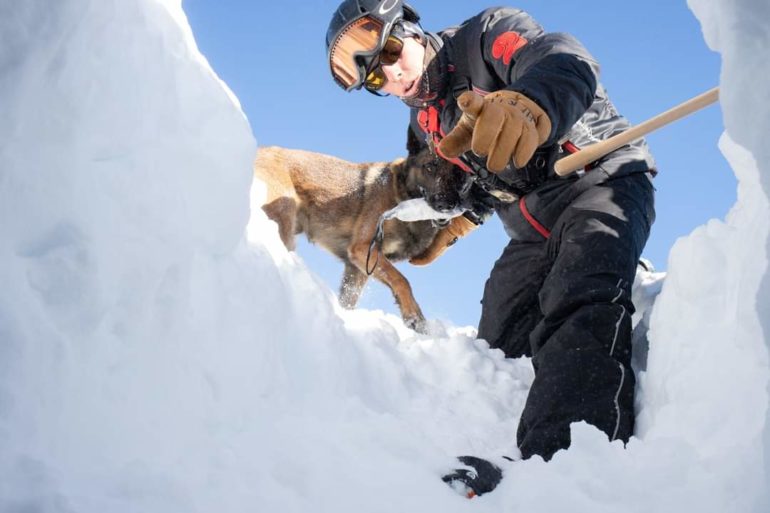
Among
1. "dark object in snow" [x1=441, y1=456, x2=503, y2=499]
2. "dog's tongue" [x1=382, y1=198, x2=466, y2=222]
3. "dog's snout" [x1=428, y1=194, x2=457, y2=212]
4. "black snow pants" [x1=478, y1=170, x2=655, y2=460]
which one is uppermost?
"dog's tongue" [x1=382, y1=198, x2=466, y2=222]

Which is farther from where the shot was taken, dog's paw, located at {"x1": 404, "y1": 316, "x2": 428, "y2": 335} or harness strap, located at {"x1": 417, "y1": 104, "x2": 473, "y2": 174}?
dog's paw, located at {"x1": 404, "y1": 316, "x2": 428, "y2": 335}

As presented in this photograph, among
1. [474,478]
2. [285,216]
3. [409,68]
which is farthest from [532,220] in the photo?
[285,216]

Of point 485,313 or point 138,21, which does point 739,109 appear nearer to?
point 138,21

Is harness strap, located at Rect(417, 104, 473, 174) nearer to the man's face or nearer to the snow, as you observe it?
the man's face

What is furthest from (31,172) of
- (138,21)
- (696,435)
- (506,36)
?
(506,36)

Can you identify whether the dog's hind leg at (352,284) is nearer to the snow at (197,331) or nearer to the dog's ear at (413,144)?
the dog's ear at (413,144)

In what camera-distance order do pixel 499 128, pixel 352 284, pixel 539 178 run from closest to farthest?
1. pixel 499 128
2. pixel 539 178
3. pixel 352 284

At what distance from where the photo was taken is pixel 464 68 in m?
3.35

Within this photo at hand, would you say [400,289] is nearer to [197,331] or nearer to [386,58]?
[386,58]

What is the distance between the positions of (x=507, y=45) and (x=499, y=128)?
1.18m

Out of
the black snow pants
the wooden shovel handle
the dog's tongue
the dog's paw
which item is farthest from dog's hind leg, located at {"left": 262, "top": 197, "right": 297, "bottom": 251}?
the wooden shovel handle

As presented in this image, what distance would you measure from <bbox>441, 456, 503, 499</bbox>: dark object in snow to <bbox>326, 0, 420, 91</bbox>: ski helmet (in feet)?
7.77

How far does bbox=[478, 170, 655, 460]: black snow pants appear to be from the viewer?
6.69 ft

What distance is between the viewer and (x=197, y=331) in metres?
1.54
